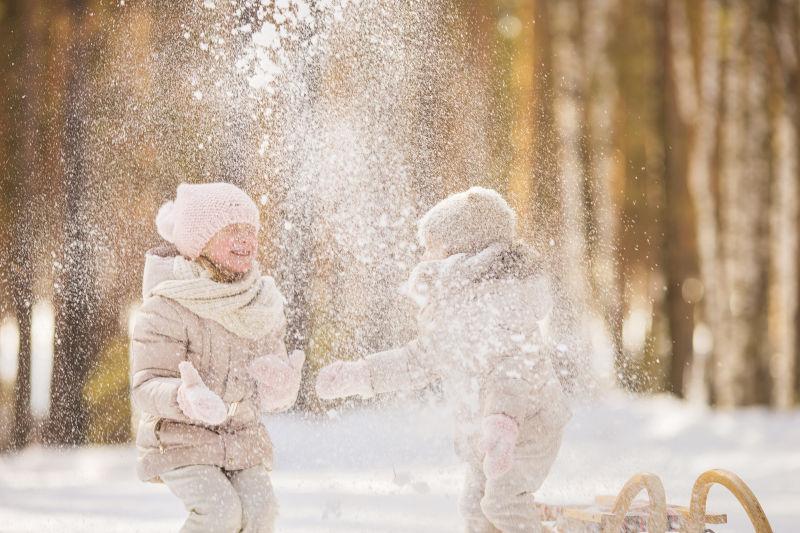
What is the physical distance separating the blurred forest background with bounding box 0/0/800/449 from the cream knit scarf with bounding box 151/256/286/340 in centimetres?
197

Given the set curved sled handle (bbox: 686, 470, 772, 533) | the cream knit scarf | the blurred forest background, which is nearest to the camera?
curved sled handle (bbox: 686, 470, 772, 533)

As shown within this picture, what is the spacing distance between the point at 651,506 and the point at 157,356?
112 centimetres

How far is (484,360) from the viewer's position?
94.3 inches

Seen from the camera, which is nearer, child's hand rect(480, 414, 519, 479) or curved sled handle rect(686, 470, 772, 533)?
curved sled handle rect(686, 470, 772, 533)

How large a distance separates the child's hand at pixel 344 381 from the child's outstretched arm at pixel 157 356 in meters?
0.35

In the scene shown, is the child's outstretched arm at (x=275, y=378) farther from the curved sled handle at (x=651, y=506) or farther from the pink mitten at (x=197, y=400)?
the curved sled handle at (x=651, y=506)

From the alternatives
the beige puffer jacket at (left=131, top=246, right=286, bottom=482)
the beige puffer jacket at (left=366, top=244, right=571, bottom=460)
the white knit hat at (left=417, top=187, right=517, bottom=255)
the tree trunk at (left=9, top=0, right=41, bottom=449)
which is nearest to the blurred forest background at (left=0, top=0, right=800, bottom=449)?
the tree trunk at (left=9, top=0, right=41, bottom=449)

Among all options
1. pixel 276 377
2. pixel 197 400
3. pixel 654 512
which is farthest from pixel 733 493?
pixel 197 400

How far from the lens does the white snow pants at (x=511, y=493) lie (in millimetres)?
2297

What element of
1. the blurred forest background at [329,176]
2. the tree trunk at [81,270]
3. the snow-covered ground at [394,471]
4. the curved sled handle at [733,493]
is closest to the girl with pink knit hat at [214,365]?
the snow-covered ground at [394,471]

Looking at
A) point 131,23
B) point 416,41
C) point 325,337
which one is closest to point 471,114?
point 416,41

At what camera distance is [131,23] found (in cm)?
538

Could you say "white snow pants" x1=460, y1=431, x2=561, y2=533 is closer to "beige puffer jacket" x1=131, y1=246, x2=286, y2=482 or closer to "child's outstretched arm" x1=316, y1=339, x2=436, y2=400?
"child's outstretched arm" x1=316, y1=339, x2=436, y2=400

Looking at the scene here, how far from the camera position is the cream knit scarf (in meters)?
2.31
